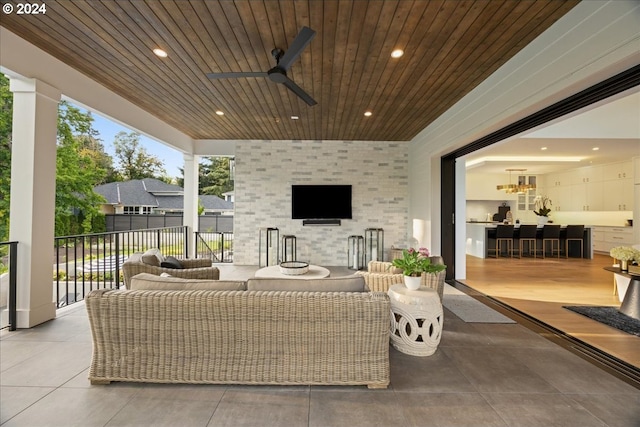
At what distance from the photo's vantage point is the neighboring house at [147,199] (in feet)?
48.1

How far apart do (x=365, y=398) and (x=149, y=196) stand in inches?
642

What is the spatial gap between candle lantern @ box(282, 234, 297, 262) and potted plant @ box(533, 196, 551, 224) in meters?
7.36

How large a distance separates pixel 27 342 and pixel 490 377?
4000mm

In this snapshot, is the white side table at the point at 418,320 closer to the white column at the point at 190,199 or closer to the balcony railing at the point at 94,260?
the balcony railing at the point at 94,260

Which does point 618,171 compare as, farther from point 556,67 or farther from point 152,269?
point 152,269

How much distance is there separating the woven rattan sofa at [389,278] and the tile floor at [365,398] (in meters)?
0.75

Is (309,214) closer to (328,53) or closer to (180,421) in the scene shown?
(328,53)

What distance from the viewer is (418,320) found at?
2689 mm

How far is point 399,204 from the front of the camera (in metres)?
6.93

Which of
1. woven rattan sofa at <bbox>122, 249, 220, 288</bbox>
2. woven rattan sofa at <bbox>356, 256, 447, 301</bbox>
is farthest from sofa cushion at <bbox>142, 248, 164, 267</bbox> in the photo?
woven rattan sofa at <bbox>356, 256, 447, 301</bbox>

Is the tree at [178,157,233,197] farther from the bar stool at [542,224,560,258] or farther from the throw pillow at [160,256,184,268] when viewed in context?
the bar stool at [542,224,560,258]

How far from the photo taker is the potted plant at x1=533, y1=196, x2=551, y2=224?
900cm

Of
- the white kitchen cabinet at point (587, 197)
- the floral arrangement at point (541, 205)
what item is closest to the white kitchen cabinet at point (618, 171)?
the white kitchen cabinet at point (587, 197)

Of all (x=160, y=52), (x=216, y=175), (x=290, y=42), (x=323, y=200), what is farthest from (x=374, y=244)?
(x=216, y=175)
